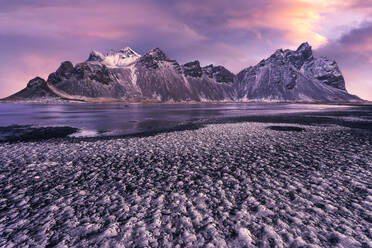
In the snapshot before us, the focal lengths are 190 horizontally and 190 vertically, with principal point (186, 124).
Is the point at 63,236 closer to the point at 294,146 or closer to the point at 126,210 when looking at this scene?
the point at 126,210

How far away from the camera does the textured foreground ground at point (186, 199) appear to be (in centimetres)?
641

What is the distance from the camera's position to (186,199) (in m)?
8.87

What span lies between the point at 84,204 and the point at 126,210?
210 centimetres

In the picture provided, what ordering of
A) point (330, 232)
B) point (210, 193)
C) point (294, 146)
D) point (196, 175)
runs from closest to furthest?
point (330, 232), point (210, 193), point (196, 175), point (294, 146)

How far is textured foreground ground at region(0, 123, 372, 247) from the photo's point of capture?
641cm

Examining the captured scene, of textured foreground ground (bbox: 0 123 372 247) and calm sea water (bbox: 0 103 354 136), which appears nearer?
textured foreground ground (bbox: 0 123 372 247)

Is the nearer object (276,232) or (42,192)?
(276,232)

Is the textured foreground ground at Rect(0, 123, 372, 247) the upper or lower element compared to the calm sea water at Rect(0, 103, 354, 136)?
upper

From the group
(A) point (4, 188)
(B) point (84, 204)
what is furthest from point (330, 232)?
(A) point (4, 188)

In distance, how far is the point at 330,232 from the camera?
21.4 ft

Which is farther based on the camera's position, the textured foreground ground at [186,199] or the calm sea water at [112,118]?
the calm sea water at [112,118]

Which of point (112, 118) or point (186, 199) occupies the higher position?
point (186, 199)

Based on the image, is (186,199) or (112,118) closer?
(186,199)

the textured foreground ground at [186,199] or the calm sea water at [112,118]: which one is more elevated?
the textured foreground ground at [186,199]
